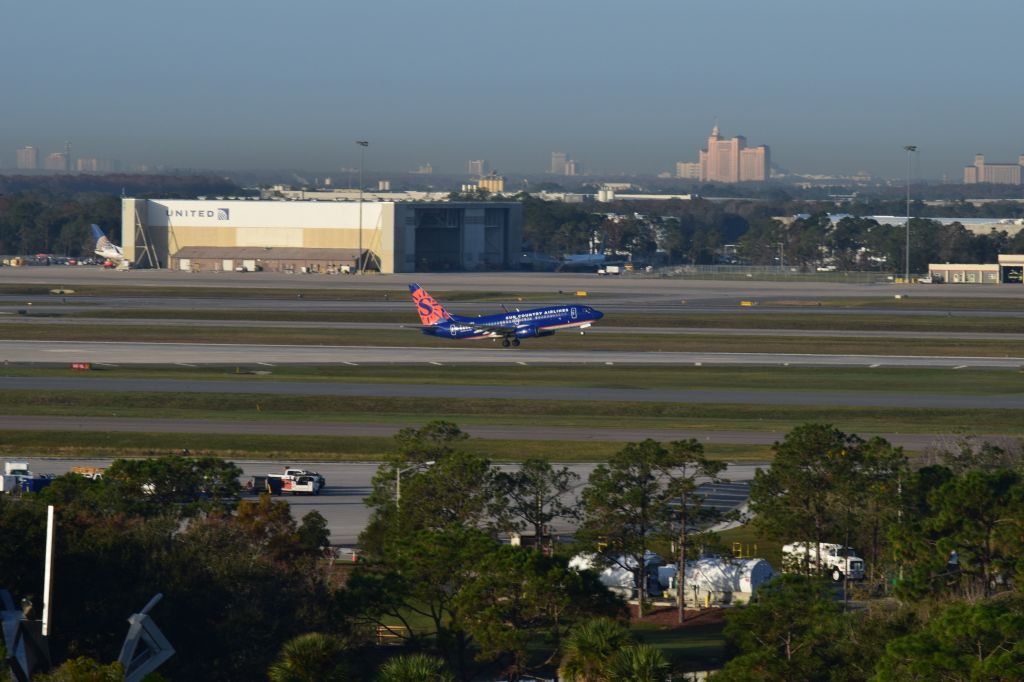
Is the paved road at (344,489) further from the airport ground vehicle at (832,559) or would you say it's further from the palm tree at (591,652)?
the palm tree at (591,652)

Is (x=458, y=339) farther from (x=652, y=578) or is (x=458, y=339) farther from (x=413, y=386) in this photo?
(x=652, y=578)

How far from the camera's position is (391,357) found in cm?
8900

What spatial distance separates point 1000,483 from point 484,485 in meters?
13.3

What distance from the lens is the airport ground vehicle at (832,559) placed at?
38.7 meters

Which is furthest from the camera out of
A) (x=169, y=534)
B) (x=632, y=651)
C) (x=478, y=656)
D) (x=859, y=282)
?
(x=859, y=282)

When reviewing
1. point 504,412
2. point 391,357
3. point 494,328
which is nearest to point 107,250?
point 494,328

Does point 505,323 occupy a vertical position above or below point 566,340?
above

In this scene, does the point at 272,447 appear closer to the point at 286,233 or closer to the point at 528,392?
the point at 528,392

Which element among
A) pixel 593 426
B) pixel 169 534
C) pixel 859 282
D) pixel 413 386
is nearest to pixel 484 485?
pixel 169 534

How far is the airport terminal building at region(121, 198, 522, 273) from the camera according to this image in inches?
7357

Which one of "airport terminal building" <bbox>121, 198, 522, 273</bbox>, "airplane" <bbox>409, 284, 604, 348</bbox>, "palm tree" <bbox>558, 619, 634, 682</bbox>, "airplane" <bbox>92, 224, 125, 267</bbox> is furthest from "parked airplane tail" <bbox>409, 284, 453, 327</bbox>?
"airplane" <bbox>92, 224, 125, 267</bbox>

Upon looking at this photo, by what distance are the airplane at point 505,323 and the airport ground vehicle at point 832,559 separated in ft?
192

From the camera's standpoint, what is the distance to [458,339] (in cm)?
10019

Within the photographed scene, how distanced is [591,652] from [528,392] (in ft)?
160
